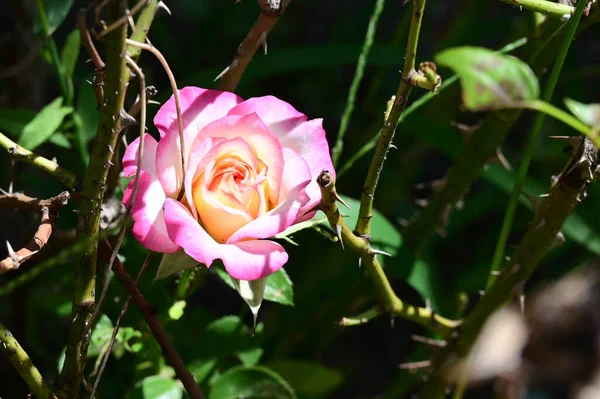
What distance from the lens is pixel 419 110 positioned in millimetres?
1081

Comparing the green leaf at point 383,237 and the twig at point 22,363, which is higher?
the twig at point 22,363

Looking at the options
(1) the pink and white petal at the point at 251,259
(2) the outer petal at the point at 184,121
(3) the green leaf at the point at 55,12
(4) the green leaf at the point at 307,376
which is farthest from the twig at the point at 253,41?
(4) the green leaf at the point at 307,376

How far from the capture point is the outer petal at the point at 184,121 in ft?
1.44

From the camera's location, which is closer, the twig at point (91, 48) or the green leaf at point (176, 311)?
the twig at point (91, 48)

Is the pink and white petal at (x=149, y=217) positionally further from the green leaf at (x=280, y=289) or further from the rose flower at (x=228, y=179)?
the green leaf at (x=280, y=289)

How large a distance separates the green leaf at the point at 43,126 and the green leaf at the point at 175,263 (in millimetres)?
250

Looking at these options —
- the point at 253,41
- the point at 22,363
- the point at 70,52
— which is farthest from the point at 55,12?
the point at 22,363

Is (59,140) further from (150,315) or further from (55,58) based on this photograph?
(150,315)

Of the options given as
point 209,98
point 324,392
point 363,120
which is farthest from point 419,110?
point 209,98

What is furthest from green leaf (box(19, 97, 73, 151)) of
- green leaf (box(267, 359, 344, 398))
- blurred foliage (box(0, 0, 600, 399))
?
green leaf (box(267, 359, 344, 398))

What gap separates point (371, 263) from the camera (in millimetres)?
522

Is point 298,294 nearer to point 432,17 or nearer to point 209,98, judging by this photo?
point 209,98

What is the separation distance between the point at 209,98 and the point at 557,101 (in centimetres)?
81

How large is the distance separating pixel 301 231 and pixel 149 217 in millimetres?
522
